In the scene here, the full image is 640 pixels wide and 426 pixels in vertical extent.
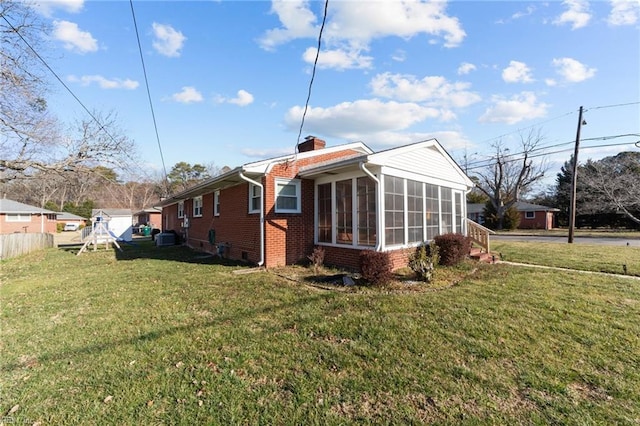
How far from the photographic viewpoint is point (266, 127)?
35.8ft

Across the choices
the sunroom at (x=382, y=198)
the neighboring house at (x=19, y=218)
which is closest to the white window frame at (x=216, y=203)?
the sunroom at (x=382, y=198)

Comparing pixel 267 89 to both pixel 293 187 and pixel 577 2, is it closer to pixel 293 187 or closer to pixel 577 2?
pixel 293 187

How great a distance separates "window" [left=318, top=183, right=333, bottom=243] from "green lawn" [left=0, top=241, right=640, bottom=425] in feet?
9.76

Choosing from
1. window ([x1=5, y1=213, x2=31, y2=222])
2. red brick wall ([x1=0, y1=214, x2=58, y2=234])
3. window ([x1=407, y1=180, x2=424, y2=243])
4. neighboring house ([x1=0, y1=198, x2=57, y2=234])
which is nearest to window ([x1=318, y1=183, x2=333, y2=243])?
window ([x1=407, y1=180, x2=424, y2=243])

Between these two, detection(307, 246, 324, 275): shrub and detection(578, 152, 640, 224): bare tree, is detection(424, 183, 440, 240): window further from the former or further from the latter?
detection(578, 152, 640, 224): bare tree

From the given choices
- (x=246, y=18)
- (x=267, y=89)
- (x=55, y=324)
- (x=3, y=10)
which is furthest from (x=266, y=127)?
(x=3, y=10)

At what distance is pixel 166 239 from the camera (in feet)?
60.5

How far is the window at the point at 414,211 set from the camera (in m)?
9.12

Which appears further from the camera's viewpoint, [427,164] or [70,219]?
[70,219]

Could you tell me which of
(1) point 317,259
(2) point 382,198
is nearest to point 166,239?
(1) point 317,259

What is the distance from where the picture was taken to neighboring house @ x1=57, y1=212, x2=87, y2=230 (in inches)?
1690

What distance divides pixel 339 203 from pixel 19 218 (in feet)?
117

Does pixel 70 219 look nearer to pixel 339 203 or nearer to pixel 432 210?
pixel 339 203

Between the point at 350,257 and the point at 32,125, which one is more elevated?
the point at 32,125
